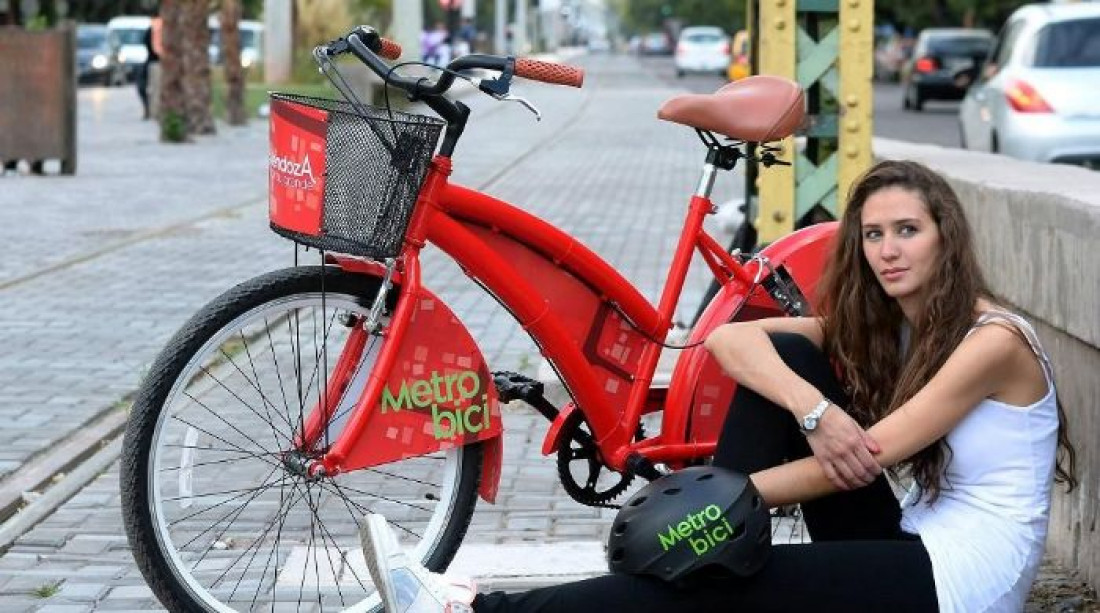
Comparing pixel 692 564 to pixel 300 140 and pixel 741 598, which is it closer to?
pixel 741 598

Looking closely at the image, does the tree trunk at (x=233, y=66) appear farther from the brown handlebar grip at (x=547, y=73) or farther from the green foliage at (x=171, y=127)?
the brown handlebar grip at (x=547, y=73)

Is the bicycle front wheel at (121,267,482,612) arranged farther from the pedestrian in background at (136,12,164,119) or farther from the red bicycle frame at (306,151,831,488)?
the pedestrian in background at (136,12,164,119)

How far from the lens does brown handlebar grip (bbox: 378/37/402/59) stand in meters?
4.54

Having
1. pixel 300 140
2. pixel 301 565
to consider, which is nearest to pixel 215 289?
pixel 301 565

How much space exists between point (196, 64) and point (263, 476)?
22607mm

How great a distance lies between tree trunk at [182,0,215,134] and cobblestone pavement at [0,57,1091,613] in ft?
2.13

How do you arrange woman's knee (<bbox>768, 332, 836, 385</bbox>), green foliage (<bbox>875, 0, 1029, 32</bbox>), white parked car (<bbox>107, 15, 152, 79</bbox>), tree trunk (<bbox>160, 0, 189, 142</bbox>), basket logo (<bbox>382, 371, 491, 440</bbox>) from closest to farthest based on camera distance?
woman's knee (<bbox>768, 332, 836, 385</bbox>), basket logo (<bbox>382, 371, 491, 440</bbox>), tree trunk (<bbox>160, 0, 189, 142</bbox>), white parked car (<bbox>107, 15, 152, 79</bbox>), green foliage (<bbox>875, 0, 1029, 32</bbox>)

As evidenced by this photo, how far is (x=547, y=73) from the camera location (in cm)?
441

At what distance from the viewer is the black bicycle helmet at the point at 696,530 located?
3.71 metres

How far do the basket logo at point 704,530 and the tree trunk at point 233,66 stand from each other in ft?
91.1

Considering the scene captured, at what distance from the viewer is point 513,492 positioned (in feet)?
20.9

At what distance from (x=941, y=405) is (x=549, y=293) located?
1184 millimetres

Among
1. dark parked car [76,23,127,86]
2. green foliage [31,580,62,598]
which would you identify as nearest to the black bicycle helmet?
green foliage [31,580,62,598]

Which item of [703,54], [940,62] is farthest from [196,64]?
[703,54]
